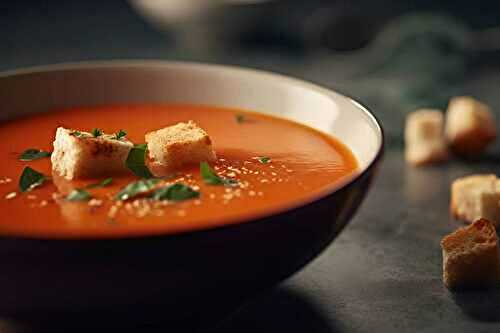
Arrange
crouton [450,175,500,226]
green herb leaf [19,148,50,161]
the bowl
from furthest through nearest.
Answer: crouton [450,175,500,226] → green herb leaf [19,148,50,161] → the bowl

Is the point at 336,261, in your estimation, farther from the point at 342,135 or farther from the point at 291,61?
the point at 291,61

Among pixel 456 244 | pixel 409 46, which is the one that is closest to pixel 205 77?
pixel 456 244

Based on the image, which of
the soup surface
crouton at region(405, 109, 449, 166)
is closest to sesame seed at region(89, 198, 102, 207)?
the soup surface

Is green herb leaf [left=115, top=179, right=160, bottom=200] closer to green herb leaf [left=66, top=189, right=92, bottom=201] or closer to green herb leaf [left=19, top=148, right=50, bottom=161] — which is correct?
green herb leaf [left=66, top=189, right=92, bottom=201]

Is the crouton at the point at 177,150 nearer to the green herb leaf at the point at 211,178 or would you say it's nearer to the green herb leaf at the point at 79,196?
the green herb leaf at the point at 211,178

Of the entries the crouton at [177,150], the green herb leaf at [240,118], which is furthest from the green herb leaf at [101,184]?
the green herb leaf at [240,118]

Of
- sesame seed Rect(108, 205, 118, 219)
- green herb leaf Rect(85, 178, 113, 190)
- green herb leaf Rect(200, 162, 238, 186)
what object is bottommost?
green herb leaf Rect(85, 178, 113, 190)
